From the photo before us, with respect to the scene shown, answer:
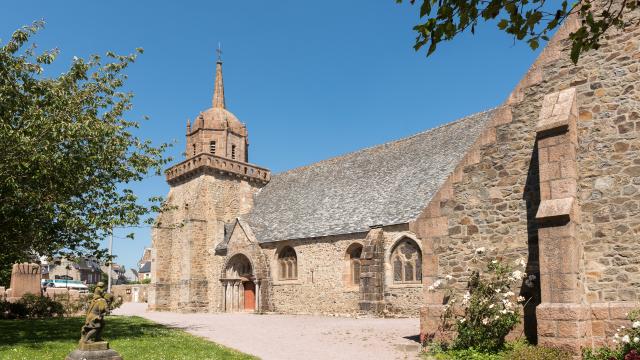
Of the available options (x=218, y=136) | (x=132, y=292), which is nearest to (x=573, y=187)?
(x=218, y=136)

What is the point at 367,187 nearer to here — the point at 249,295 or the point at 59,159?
the point at 249,295

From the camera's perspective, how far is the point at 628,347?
8859 mm

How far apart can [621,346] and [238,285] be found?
87.9 ft

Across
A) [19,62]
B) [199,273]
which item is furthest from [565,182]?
[199,273]

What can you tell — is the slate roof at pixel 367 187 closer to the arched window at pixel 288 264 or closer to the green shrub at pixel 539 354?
the arched window at pixel 288 264

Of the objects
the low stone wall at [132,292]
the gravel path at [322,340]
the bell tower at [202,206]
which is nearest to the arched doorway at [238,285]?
the bell tower at [202,206]

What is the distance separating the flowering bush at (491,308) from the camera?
10.4m

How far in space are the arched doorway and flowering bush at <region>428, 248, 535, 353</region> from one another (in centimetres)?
2304

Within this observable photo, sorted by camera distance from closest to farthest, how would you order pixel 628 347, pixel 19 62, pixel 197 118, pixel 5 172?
pixel 628 347, pixel 5 172, pixel 19 62, pixel 197 118

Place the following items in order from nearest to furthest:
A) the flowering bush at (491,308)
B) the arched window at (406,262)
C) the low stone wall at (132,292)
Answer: the flowering bush at (491,308)
the arched window at (406,262)
the low stone wall at (132,292)

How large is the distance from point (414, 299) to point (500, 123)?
44.0ft

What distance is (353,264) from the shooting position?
26906mm

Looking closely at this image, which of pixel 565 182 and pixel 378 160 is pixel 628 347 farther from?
pixel 378 160

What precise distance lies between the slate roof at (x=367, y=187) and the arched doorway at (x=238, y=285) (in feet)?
8.23
